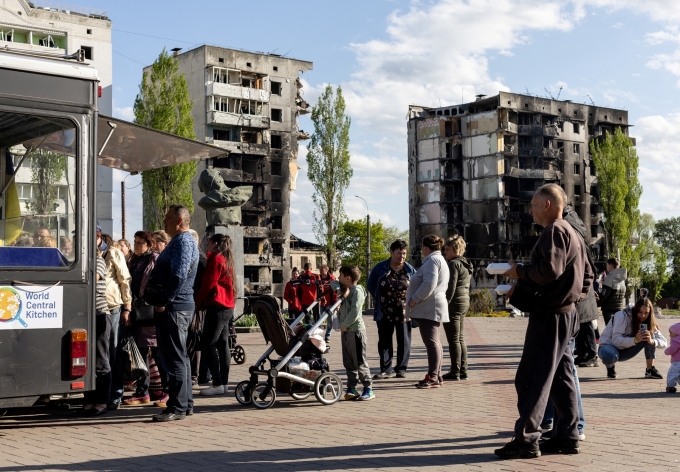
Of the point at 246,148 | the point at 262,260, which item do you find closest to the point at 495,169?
the point at 246,148

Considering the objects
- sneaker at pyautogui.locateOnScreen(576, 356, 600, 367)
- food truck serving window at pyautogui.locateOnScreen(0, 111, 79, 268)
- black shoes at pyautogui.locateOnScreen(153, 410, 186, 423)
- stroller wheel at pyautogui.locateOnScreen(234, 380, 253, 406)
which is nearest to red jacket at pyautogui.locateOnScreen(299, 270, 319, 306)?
sneaker at pyautogui.locateOnScreen(576, 356, 600, 367)

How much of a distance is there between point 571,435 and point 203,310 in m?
5.69

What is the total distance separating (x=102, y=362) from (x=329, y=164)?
6903 centimetres

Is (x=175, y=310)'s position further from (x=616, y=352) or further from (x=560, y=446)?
(x=616, y=352)

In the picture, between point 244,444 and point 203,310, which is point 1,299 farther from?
point 203,310

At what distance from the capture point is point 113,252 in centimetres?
1032

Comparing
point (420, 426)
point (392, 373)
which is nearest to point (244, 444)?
point (420, 426)

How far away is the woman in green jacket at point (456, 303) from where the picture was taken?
1281cm

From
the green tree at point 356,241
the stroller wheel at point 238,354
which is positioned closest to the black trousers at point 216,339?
the stroller wheel at point 238,354

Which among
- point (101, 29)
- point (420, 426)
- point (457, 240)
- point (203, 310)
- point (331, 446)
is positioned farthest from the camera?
point (101, 29)

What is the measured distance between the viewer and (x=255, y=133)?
273ft

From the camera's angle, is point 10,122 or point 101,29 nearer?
point 10,122

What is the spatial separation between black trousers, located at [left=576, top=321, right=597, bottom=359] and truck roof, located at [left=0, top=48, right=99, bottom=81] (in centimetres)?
914

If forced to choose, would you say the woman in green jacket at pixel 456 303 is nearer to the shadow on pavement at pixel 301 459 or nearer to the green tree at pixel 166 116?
the shadow on pavement at pixel 301 459
